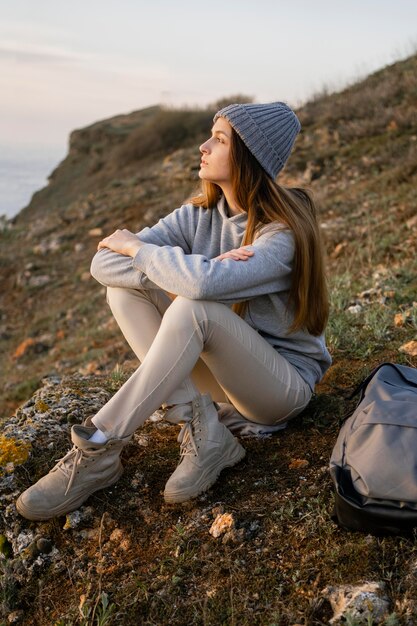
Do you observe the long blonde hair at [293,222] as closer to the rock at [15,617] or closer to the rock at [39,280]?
the rock at [15,617]

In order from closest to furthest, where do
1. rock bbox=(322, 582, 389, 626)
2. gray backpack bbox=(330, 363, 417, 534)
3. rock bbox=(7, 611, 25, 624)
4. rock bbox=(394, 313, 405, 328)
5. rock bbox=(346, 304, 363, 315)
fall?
rock bbox=(322, 582, 389, 626) → gray backpack bbox=(330, 363, 417, 534) → rock bbox=(7, 611, 25, 624) → rock bbox=(394, 313, 405, 328) → rock bbox=(346, 304, 363, 315)

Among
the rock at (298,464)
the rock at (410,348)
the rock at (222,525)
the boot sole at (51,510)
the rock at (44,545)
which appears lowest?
the rock at (410,348)

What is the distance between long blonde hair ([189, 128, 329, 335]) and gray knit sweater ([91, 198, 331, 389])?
0.05 m

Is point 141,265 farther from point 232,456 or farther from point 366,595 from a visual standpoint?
point 366,595

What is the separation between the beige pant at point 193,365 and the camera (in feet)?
8.47

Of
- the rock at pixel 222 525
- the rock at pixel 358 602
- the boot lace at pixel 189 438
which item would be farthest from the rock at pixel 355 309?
the rock at pixel 358 602

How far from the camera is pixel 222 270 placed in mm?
2604

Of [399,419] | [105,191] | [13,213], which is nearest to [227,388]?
[399,419]

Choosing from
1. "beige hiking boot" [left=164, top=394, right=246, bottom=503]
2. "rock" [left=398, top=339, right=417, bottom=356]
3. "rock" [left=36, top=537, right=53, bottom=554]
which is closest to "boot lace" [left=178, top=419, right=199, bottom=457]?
"beige hiking boot" [left=164, top=394, right=246, bottom=503]

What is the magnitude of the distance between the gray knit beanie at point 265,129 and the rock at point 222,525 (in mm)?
1453

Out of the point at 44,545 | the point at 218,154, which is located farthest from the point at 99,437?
the point at 218,154

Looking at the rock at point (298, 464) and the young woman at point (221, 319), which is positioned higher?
→ the young woman at point (221, 319)

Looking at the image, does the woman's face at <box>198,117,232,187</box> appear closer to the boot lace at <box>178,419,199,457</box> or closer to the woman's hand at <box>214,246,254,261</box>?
the woman's hand at <box>214,246,254,261</box>

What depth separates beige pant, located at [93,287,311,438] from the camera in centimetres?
258
